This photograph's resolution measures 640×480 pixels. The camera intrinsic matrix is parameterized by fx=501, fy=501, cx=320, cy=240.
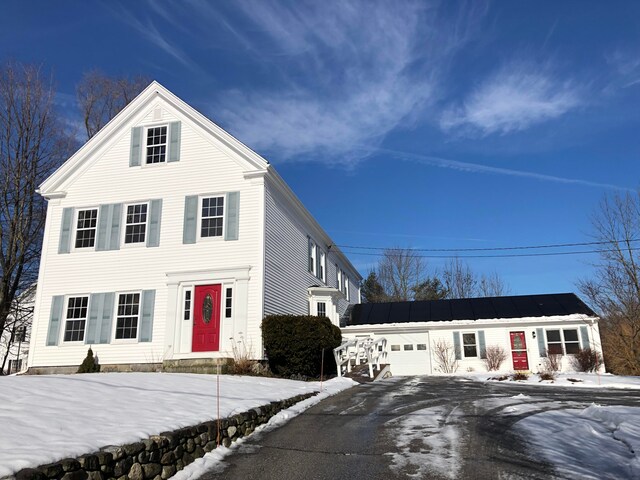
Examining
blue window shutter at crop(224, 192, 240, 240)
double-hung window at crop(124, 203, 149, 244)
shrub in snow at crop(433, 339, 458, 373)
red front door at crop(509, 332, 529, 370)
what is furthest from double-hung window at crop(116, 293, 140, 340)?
red front door at crop(509, 332, 529, 370)

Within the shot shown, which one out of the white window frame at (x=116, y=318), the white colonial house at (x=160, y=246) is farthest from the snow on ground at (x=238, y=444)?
the white window frame at (x=116, y=318)

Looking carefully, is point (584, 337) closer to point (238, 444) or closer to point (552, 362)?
point (552, 362)

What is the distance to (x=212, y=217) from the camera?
16.9m

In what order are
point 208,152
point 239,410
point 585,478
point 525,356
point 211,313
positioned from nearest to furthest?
point 585,478 < point 239,410 < point 211,313 < point 208,152 < point 525,356

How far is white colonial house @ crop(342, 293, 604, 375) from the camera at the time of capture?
2192 cm

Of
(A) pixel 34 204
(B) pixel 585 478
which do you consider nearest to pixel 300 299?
(A) pixel 34 204

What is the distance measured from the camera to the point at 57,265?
57.7ft

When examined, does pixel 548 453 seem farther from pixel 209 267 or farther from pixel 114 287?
pixel 114 287

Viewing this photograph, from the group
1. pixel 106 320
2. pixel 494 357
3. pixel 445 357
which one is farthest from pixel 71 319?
pixel 494 357

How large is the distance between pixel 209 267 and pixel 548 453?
12.1 metres

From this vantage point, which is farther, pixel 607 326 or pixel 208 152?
pixel 607 326

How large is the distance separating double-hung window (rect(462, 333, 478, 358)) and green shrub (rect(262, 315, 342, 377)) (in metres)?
10.1

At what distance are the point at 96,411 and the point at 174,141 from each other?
43.2 ft

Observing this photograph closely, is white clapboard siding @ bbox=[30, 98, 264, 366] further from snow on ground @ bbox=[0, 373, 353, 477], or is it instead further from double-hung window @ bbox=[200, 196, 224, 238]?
snow on ground @ bbox=[0, 373, 353, 477]
